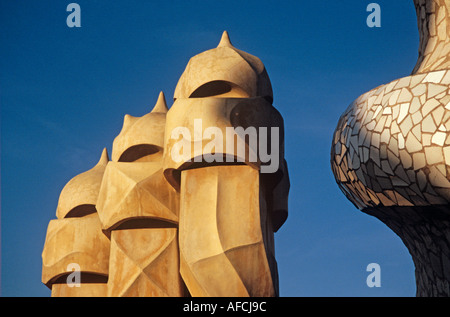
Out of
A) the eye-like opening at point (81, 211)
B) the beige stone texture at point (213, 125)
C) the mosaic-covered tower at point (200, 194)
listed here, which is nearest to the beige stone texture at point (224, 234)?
the mosaic-covered tower at point (200, 194)

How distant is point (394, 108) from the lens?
9.71 meters

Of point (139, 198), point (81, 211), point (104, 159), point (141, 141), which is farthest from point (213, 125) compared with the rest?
point (104, 159)

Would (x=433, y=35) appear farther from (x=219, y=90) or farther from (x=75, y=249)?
(x=75, y=249)

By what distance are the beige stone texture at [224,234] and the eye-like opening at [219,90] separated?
1.55m

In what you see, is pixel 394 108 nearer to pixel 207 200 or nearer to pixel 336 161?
pixel 336 161

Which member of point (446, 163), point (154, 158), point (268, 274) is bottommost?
point (268, 274)

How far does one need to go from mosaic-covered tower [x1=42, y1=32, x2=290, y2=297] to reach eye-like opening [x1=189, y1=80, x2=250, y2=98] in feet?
0.07

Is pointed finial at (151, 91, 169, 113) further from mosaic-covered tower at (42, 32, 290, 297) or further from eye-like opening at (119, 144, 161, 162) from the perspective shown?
eye-like opening at (119, 144, 161, 162)

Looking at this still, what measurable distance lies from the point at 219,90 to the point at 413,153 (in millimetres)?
4197

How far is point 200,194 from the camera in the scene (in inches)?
441

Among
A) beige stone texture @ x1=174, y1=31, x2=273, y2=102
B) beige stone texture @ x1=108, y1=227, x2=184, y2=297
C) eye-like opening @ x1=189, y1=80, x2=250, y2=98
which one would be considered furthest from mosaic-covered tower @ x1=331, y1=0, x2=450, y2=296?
beige stone texture @ x1=108, y1=227, x2=184, y2=297
